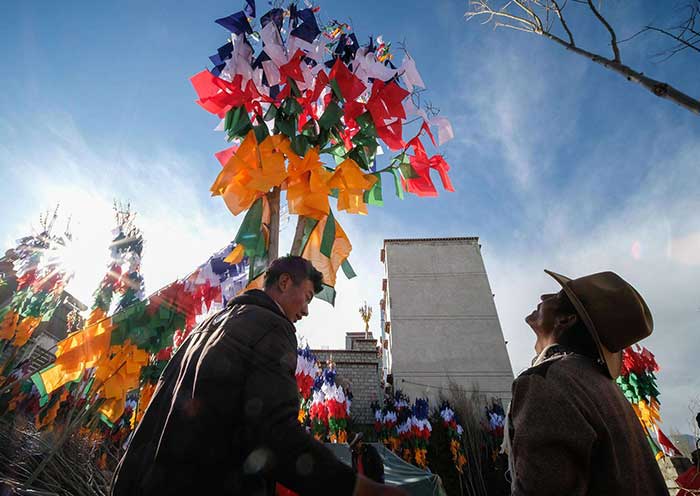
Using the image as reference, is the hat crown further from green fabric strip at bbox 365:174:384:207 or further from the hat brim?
green fabric strip at bbox 365:174:384:207

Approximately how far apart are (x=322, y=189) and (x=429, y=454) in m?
12.7

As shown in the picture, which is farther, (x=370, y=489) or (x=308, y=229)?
(x=308, y=229)

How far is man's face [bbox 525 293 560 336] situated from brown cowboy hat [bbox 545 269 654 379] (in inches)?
4.8

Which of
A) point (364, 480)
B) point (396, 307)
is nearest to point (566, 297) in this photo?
point (364, 480)

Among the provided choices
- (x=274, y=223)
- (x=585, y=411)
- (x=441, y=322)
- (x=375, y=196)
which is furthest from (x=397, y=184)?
(x=441, y=322)

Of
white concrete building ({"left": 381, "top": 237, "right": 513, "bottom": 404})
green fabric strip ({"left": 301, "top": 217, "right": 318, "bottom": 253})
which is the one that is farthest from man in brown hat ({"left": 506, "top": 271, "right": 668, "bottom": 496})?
white concrete building ({"left": 381, "top": 237, "right": 513, "bottom": 404})

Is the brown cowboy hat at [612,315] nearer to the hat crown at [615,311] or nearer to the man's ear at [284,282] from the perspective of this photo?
the hat crown at [615,311]

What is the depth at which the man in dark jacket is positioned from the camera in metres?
0.97

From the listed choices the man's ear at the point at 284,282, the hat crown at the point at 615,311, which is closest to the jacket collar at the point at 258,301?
the man's ear at the point at 284,282

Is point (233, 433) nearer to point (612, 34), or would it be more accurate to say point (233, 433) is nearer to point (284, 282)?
point (284, 282)

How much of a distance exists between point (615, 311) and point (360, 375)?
17.0m

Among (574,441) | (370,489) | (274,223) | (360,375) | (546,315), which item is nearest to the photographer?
(370,489)

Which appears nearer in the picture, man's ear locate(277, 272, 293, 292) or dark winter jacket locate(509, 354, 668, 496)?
dark winter jacket locate(509, 354, 668, 496)

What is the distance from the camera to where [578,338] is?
1.58 meters
